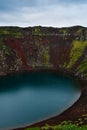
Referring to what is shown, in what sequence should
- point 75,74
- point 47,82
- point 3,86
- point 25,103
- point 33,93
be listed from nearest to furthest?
point 25,103
point 33,93
point 3,86
point 47,82
point 75,74

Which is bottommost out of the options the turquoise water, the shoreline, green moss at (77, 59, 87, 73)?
the turquoise water

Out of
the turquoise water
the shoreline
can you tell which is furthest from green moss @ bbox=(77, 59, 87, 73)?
the shoreline

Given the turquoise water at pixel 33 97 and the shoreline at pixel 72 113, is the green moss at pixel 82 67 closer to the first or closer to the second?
the turquoise water at pixel 33 97

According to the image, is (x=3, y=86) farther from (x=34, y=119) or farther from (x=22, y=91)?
(x=34, y=119)

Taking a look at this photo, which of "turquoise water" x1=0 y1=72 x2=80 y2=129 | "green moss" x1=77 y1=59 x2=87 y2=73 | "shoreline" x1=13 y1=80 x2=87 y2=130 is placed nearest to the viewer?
"shoreline" x1=13 y1=80 x2=87 y2=130

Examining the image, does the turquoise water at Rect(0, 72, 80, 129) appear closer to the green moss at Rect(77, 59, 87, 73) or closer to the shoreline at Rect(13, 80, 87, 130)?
the shoreline at Rect(13, 80, 87, 130)

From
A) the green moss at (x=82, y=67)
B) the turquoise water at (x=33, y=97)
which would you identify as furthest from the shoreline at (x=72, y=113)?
the green moss at (x=82, y=67)

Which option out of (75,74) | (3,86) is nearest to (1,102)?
(3,86)

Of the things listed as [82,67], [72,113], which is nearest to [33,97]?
[72,113]

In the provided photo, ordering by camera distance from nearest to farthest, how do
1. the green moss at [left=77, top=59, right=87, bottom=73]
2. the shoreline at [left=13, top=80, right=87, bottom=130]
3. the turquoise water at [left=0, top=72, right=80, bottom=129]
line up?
the shoreline at [left=13, top=80, right=87, bottom=130], the turquoise water at [left=0, top=72, right=80, bottom=129], the green moss at [left=77, top=59, right=87, bottom=73]
